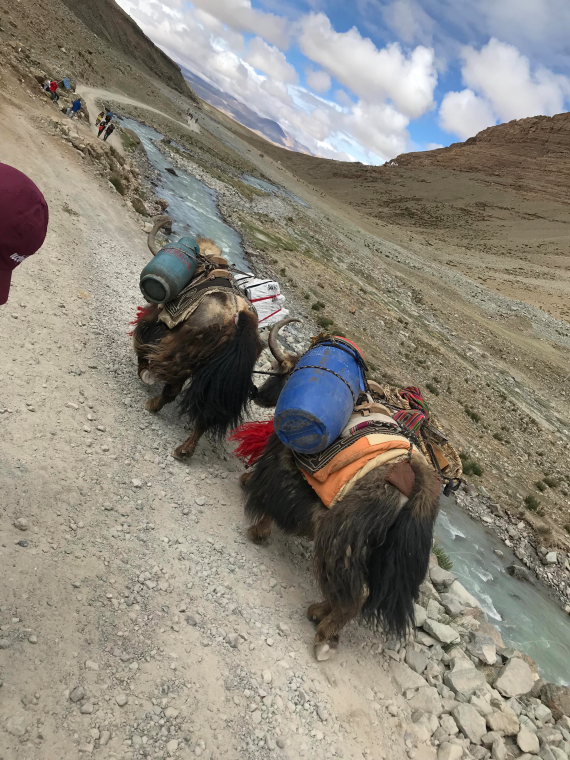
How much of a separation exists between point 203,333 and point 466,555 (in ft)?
17.2

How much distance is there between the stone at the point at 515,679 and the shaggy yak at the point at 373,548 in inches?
38.8

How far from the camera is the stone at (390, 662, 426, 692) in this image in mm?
3119

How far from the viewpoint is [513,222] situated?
65.4m

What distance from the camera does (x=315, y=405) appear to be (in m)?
2.86

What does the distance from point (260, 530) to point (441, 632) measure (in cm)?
164

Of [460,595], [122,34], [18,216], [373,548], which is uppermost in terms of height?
[122,34]

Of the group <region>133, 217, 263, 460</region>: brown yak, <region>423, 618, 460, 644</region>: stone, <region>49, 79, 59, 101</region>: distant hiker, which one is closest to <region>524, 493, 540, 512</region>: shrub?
<region>423, 618, 460, 644</region>: stone

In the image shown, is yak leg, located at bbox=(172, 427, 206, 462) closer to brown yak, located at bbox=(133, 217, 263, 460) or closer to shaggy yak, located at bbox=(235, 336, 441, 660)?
brown yak, located at bbox=(133, 217, 263, 460)

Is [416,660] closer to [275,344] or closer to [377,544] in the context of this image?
[377,544]

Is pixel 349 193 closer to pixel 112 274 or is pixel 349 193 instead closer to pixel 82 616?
pixel 112 274

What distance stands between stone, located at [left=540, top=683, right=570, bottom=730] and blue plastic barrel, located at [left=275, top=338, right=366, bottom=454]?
268 cm

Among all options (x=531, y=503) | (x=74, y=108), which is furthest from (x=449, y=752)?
(x=74, y=108)

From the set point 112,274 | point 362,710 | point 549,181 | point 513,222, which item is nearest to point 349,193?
point 513,222

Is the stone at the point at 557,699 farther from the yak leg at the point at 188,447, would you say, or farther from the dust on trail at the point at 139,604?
the yak leg at the point at 188,447
